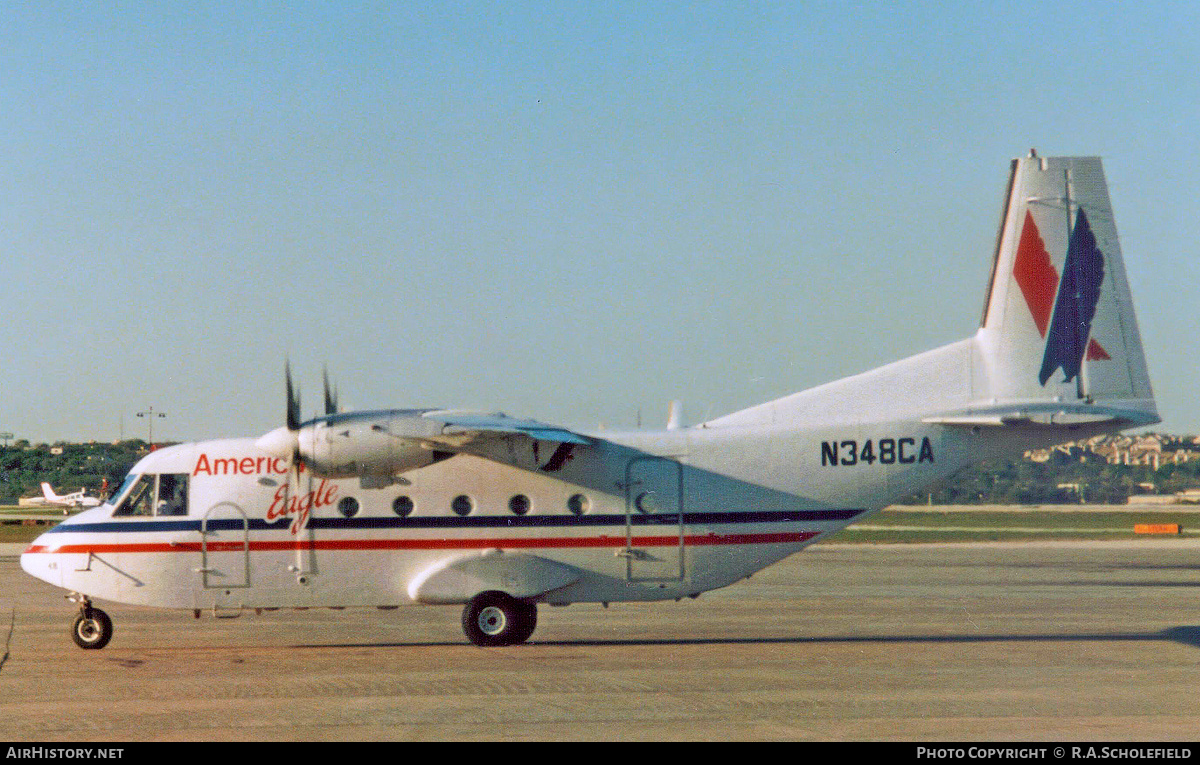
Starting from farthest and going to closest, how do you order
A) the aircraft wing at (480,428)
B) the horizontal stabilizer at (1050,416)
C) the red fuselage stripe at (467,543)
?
the red fuselage stripe at (467,543) < the horizontal stabilizer at (1050,416) < the aircraft wing at (480,428)

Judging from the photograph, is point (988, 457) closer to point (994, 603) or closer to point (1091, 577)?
point (994, 603)

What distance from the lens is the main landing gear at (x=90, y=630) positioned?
58.3ft

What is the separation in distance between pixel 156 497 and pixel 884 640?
11.3 m

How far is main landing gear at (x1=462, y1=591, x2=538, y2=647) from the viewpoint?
17578 mm

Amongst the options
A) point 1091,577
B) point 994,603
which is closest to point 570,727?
point 994,603

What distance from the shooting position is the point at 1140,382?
17.7 m

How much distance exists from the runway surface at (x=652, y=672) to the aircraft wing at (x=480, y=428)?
9.95ft

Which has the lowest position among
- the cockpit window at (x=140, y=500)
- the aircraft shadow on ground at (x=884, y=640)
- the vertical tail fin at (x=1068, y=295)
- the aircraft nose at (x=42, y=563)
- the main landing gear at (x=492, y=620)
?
the aircraft shadow on ground at (x=884, y=640)

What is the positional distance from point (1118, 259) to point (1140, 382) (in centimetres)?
184

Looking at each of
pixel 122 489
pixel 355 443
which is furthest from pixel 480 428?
pixel 122 489

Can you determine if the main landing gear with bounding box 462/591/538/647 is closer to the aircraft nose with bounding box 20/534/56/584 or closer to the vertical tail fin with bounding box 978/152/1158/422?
the aircraft nose with bounding box 20/534/56/584

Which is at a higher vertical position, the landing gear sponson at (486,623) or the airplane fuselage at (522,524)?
the airplane fuselage at (522,524)

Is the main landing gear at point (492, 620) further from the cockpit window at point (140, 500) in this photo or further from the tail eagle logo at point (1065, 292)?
the tail eagle logo at point (1065, 292)

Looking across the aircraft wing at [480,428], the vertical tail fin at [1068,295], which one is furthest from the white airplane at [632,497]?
the aircraft wing at [480,428]
